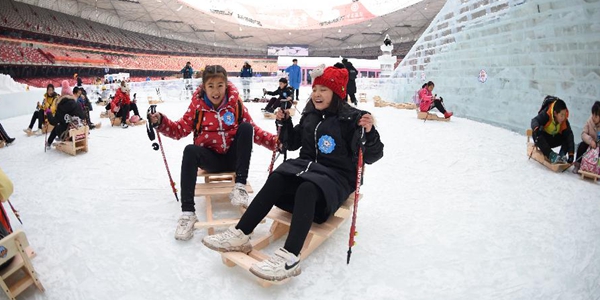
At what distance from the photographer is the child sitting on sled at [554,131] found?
13.6ft

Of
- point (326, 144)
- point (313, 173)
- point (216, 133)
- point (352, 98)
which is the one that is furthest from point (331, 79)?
point (352, 98)

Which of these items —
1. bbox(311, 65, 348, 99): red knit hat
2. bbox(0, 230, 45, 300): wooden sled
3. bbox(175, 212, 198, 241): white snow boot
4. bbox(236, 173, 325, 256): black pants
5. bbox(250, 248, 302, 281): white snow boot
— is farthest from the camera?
bbox(175, 212, 198, 241): white snow boot

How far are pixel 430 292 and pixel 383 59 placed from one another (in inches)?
647

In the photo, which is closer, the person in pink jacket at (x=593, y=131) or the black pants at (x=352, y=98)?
the person in pink jacket at (x=593, y=131)

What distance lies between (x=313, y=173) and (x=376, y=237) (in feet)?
2.79

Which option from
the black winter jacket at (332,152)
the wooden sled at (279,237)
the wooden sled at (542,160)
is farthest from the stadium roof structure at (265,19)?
the wooden sled at (279,237)

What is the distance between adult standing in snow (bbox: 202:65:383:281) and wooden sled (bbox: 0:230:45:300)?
915 millimetres

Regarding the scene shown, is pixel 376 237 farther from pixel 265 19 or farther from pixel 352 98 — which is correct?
pixel 265 19

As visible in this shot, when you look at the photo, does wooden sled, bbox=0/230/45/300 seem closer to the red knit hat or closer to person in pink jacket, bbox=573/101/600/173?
the red knit hat

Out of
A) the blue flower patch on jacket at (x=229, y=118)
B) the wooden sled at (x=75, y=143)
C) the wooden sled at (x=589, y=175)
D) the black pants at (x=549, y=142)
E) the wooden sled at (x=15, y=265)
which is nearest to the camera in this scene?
the wooden sled at (x=15, y=265)

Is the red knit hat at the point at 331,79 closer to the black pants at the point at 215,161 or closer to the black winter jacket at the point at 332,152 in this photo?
the black winter jacket at the point at 332,152

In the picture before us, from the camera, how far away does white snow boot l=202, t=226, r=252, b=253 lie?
1960 millimetres

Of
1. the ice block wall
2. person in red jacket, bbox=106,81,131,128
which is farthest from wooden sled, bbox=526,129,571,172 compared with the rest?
person in red jacket, bbox=106,81,131,128

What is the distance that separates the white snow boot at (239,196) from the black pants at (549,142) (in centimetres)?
397
